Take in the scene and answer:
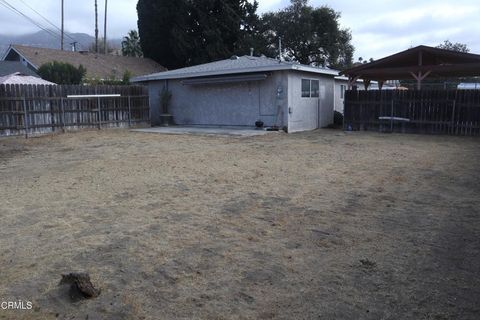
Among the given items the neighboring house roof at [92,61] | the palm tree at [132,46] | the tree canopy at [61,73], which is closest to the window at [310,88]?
the tree canopy at [61,73]

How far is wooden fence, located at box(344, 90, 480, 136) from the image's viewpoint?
16.0 metres

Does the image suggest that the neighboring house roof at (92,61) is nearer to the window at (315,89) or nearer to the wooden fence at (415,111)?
the window at (315,89)

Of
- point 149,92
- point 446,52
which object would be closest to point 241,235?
point 446,52

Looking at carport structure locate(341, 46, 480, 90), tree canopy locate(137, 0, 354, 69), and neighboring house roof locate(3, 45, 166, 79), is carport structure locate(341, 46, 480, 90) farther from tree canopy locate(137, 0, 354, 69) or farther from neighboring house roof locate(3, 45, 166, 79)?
neighboring house roof locate(3, 45, 166, 79)

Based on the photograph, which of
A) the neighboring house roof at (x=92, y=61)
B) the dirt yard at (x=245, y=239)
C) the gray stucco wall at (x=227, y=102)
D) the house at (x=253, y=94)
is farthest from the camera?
Answer: the neighboring house roof at (x=92, y=61)

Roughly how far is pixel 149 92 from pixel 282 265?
1959cm

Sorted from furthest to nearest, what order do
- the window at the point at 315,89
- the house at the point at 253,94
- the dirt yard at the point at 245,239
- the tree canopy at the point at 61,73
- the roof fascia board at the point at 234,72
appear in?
the tree canopy at the point at 61,73
the window at the point at 315,89
the house at the point at 253,94
the roof fascia board at the point at 234,72
the dirt yard at the point at 245,239

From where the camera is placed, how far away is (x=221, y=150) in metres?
11.9

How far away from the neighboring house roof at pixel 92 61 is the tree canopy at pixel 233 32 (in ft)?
A: 9.30

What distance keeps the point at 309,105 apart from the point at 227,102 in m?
3.56

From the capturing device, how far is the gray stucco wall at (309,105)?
677 inches

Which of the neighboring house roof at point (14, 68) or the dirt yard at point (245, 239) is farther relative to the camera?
the neighboring house roof at point (14, 68)

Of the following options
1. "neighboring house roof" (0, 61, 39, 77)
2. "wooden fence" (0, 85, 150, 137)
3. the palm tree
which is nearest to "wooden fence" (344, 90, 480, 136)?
"wooden fence" (0, 85, 150, 137)

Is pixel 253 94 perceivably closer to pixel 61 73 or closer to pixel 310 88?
pixel 310 88
